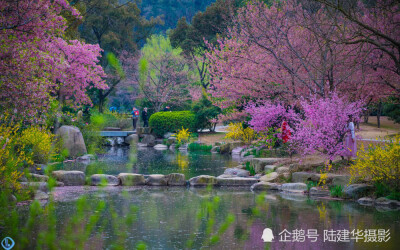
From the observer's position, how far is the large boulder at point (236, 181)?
43.7 ft

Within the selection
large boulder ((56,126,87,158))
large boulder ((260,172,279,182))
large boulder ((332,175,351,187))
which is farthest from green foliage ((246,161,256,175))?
large boulder ((56,126,87,158))

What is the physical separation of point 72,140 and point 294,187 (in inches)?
473

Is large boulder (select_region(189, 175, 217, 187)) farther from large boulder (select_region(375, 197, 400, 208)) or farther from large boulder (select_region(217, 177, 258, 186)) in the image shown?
large boulder (select_region(375, 197, 400, 208))

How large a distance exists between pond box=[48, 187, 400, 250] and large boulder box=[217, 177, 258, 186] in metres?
0.73

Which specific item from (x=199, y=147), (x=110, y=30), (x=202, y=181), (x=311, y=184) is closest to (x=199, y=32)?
(x=110, y=30)

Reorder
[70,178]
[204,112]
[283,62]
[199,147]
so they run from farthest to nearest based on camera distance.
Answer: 1. [204,112]
2. [199,147]
3. [283,62]
4. [70,178]

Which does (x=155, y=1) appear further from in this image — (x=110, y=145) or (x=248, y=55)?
(x=248, y=55)

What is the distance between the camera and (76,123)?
2250cm

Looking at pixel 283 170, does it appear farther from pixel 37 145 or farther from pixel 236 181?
pixel 37 145

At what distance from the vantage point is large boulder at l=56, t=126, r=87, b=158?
20266 millimetres

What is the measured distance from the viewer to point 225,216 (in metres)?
8.98

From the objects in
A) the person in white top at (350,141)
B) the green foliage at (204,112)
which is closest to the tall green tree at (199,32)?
the green foliage at (204,112)

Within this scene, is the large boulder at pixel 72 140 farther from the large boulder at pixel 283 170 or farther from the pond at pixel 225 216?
the large boulder at pixel 283 170

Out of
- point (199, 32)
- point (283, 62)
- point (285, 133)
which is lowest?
point (285, 133)
